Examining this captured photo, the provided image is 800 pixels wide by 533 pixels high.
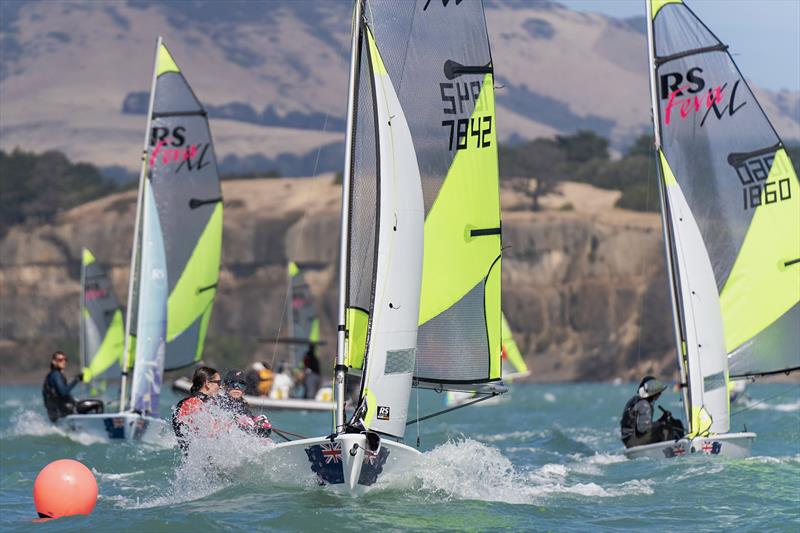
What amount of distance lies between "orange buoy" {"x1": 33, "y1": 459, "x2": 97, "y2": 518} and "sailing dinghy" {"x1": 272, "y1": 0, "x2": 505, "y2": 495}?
5.37 feet

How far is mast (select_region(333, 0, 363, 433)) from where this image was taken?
11828mm

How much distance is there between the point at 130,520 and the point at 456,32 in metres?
5.56

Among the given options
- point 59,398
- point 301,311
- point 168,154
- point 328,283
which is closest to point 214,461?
point 59,398

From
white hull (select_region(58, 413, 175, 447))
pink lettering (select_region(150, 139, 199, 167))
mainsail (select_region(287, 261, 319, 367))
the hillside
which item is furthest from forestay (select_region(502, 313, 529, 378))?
the hillside

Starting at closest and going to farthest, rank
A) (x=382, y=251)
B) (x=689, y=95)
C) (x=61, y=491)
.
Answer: (x=61, y=491) < (x=382, y=251) < (x=689, y=95)

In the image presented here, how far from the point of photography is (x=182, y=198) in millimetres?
23078

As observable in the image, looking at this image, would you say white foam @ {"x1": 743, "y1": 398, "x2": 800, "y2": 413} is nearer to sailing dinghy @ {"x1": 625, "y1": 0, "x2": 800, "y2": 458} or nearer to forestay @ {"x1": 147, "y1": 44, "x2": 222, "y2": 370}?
sailing dinghy @ {"x1": 625, "y1": 0, "x2": 800, "y2": 458}

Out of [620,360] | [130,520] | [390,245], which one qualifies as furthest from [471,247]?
[620,360]

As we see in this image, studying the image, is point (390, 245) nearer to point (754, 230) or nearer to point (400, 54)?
point (400, 54)

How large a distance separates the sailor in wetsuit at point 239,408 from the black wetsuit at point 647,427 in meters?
6.20

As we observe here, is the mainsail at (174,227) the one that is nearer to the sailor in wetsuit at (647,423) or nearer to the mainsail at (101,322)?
the sailor in wetsuit at (647,423)

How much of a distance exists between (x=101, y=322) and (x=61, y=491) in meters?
23.1

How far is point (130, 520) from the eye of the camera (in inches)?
444

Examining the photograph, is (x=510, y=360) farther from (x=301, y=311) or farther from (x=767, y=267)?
(x=767, y=267)
